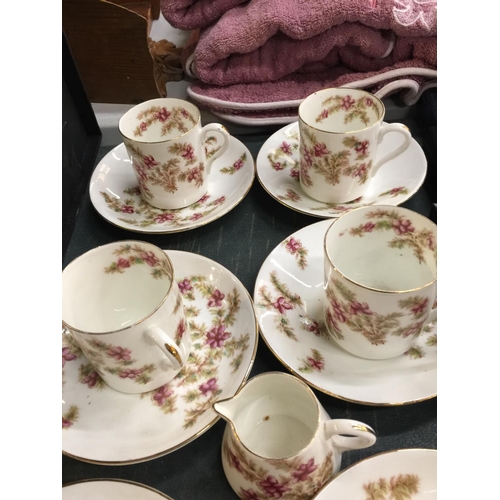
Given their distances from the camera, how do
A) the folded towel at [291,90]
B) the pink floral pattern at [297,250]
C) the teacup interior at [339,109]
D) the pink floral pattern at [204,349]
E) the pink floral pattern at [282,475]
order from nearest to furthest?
the pink floral pattern at [282,475]
the pink floral pattern at [204,349]
the pink floral pattern at [297,250]
the teacup interior at [339,109]
the folded towel at [291,90]

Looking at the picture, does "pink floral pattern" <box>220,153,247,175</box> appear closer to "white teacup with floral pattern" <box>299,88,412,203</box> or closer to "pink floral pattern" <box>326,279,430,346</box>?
"white teacup with floral pattern" <box>299,88,412,203</box>

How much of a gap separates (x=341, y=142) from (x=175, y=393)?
0.40 metres

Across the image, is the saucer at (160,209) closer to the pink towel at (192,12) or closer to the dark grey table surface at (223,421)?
the dark grey table surface at (223,421)

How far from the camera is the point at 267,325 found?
52cm

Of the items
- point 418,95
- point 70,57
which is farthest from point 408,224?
point 70,57

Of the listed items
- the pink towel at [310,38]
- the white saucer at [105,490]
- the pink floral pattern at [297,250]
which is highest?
the pink towel at [310,38]

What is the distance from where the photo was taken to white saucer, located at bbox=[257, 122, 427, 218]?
692 millimetres

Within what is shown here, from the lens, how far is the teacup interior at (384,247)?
51cm

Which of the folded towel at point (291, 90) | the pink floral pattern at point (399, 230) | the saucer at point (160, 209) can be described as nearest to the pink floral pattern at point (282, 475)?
the pink floral pattern at point (399, 230)

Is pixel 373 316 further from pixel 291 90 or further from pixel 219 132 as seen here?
pixel 291 90

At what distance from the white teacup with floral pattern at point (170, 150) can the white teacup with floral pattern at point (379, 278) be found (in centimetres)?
28

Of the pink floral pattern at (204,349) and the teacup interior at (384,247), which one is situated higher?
the teacup interior at (384,247)

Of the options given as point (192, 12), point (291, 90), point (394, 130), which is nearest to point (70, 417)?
point (394, 130)

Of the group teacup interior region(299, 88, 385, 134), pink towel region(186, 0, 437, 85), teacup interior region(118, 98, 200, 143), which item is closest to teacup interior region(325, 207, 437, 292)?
teacup interior region(299, 88, 385, 134)
